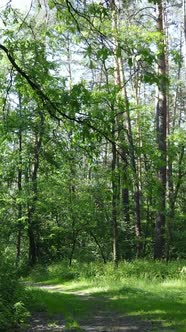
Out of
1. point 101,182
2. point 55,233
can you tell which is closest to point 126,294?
point 101,182

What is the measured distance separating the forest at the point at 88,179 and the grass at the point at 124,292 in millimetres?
63

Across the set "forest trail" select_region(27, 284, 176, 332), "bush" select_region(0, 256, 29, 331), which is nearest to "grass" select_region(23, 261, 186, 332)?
"forest trail" select_region(27, 284, 176, 332)

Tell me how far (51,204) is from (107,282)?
7.73m

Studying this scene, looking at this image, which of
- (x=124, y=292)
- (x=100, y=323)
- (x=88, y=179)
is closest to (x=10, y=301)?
(x=100, y=323)

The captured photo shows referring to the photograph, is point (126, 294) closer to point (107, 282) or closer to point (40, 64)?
point (107, 282)

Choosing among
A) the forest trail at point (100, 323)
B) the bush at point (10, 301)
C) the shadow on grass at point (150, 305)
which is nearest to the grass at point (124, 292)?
the shadow on grass at point (150, 305)

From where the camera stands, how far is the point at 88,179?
806 inches

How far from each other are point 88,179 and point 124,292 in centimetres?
970

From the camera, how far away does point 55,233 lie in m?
21.4

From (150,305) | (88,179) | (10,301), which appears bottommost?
(150,305)

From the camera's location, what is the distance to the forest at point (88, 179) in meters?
5.06

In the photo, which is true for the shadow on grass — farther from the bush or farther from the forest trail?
the bush

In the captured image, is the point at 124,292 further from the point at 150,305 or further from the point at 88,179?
the point at 88,179

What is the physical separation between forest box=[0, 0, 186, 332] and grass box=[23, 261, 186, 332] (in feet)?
0.21
